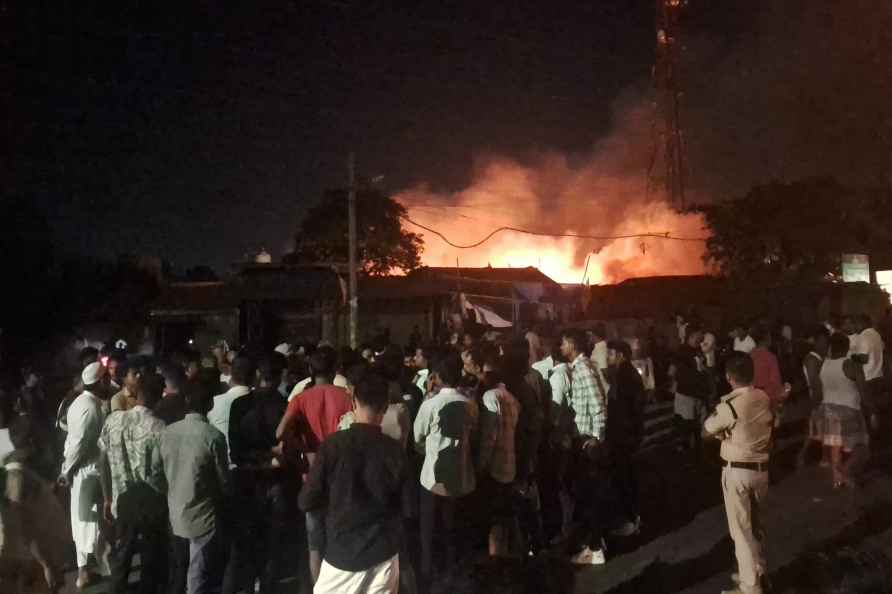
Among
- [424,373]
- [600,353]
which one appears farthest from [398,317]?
A: [424,373]

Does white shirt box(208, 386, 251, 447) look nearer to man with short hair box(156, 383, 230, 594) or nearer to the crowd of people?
the crowd of people

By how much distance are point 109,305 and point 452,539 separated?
100 ft

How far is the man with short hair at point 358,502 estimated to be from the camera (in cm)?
389

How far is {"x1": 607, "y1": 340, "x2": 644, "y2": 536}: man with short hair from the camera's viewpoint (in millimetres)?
7598

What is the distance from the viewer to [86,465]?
660cm

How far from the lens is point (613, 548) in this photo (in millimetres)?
7281

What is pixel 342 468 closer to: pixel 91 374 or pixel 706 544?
pixel 91 374

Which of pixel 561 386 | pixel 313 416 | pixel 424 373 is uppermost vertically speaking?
pixel 424 373

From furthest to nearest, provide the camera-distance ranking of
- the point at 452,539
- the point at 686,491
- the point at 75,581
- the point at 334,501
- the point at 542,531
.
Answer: the point at 686,491 → the point at 542,531 → the point at 75,581 → the point at 452,539 → the point at 334,501

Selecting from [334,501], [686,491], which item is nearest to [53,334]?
[686,491]

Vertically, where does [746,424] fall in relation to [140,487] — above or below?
above

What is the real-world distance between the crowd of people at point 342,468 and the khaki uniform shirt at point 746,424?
14mm

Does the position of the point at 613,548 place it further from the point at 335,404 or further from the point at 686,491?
the point at 335,404

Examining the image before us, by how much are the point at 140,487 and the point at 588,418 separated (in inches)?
151
